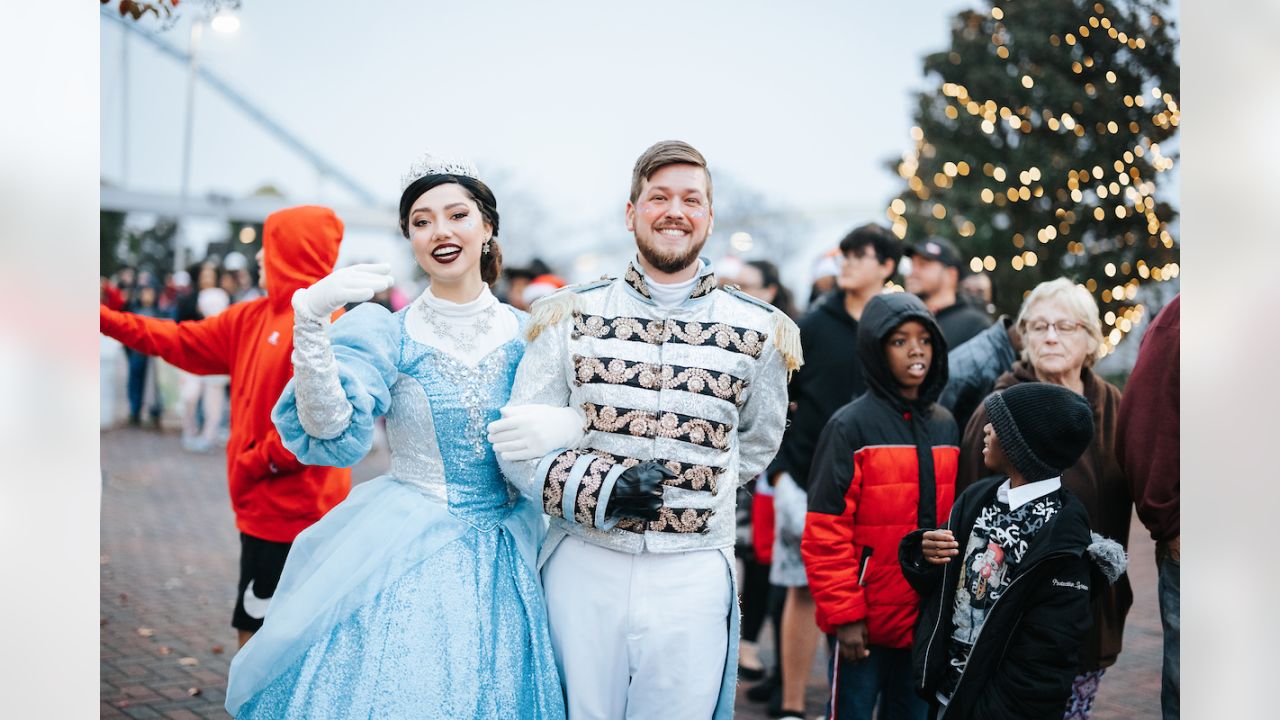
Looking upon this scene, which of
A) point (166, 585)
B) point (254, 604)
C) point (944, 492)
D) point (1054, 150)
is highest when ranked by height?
point (1054, 150)

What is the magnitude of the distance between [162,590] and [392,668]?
186 inches

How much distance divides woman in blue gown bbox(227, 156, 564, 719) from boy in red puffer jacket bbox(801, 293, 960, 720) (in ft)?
3.38

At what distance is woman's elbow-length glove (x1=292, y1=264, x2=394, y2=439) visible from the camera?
261cm

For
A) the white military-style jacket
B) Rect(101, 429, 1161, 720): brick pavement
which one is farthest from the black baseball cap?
the white military-style jacket

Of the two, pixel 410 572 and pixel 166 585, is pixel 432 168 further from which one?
pixel 166 585

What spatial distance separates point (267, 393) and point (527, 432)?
159 cm

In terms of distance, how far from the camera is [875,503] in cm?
357

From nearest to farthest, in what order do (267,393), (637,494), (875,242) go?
(637,494) → (267,393) → (875,242)

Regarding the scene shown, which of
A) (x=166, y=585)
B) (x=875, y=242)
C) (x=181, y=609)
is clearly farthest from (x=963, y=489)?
(x=166, y=585)

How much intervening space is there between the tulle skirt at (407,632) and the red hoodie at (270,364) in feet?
3.26

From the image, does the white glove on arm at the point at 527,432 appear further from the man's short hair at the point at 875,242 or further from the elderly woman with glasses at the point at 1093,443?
the man's short hair at the point at 875,242
